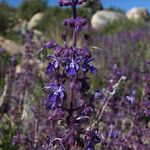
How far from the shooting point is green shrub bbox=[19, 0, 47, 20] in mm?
29188

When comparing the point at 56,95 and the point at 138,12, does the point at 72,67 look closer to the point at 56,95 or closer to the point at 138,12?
the point at 56,95

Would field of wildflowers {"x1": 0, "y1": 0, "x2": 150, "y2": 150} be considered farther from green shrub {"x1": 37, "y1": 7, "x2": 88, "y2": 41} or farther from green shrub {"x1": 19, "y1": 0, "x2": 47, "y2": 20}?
green shrub {"x1": 19, "y1": 0, "x2": 47, "y2": 20}

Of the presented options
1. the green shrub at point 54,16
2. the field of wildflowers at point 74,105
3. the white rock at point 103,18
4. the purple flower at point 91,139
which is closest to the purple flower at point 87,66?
the field of wildflowers at point 74,105

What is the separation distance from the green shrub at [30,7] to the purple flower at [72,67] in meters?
26.6

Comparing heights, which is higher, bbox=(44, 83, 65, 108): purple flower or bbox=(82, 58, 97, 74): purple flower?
bbox=(82, 58, 97, 74): purple flower

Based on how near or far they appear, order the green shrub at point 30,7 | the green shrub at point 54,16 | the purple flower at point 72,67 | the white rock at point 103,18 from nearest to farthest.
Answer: the purple flower at point 72,67, the green shrub at point 54,16, the white rock at point 103,18, the green shrub at point 30,7

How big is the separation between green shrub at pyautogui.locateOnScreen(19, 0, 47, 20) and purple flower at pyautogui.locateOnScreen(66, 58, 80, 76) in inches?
1049

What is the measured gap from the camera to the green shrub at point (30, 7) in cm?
2919

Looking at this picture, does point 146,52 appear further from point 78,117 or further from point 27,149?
point 78,117

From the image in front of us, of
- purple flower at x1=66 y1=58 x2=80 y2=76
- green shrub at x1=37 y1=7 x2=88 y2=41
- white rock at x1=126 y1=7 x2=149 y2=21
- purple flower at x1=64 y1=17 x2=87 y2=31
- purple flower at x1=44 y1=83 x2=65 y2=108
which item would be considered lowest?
purple flower at x1=44 y1=83 x2=65 y2=108

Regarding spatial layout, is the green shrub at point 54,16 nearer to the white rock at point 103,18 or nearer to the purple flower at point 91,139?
the white rock at point 103,18

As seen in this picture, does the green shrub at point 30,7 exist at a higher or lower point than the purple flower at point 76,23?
higher

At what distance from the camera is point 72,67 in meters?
2.46

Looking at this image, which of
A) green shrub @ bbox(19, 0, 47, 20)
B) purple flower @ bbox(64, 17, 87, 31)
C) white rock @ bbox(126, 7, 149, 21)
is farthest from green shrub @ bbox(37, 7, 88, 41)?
purple flower @ bbox(64, 17, 87, 31)
